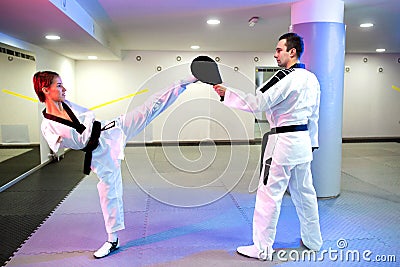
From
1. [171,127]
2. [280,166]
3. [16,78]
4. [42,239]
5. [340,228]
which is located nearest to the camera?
[280,166]

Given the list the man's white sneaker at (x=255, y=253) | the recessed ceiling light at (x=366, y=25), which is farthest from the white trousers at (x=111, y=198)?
the recessed ceiling light at (x=366, y=25)

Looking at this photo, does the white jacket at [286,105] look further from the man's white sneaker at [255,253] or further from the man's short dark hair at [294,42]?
the man's white sneaker at [255,253]

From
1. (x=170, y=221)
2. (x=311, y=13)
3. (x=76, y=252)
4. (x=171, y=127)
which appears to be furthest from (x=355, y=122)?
(x=76, y=252)

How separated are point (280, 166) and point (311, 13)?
7.51 feet

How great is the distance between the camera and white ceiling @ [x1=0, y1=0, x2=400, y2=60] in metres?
Result: 4.18

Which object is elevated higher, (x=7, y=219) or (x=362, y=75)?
(x=362, y=75)

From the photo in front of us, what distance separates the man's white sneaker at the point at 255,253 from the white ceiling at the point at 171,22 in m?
2.71

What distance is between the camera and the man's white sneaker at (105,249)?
289 centimetres

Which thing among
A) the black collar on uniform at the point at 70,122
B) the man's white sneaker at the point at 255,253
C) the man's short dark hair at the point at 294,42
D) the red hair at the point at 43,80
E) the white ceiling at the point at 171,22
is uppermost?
the white ceiling at the point at 171,22

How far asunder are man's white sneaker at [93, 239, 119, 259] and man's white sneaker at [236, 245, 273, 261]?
1.03m

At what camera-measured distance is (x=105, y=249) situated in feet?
9.59

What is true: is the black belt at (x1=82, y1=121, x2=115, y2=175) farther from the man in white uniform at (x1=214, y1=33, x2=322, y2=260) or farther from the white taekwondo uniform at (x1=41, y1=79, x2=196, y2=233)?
the man in white uniform at (x1=214, y1=33, x2=322, y2=260)

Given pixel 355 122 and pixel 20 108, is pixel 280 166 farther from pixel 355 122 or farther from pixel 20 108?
pixel 355 122

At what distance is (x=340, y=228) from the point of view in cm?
348
